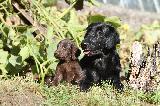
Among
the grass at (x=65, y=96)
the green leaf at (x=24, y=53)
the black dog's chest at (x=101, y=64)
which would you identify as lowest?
the grass at (x=65, y=96)

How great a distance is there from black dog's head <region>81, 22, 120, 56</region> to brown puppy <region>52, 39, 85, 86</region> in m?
0.15

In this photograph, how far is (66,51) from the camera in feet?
20.7

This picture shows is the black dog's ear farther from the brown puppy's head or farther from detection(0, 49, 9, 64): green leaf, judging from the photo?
detection(0, 49, 9, 64): green leaf

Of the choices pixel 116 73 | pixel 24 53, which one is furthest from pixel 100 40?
pixel 24 53

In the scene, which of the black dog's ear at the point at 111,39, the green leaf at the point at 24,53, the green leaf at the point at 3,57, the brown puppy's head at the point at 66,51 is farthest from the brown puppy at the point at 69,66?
the green leaf at the point at 3,57

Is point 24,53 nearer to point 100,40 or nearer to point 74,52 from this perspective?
point 74,52

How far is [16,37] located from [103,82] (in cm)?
152

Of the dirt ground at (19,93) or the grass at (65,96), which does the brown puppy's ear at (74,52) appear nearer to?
the grass at (65,96)

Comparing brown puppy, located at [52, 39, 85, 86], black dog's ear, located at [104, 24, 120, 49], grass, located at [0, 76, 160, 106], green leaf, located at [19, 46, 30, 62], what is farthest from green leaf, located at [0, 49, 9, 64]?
black dog's ear, located at [104, 24, 120, 49]

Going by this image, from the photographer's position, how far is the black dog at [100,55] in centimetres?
647

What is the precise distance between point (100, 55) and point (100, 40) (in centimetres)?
15

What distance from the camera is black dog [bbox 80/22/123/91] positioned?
6.47 metres

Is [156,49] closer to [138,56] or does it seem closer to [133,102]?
[138,56]

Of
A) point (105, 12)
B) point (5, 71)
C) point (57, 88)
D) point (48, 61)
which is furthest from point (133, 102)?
point (105, 12)
